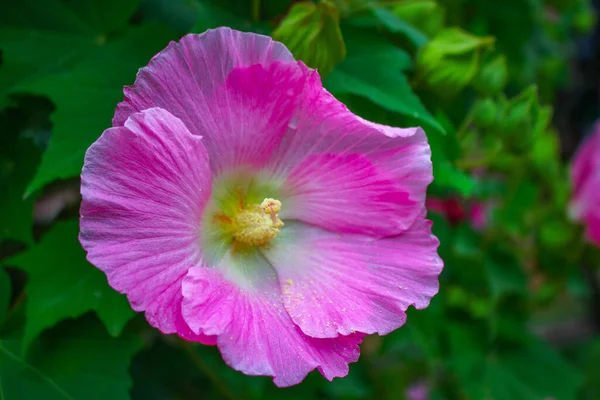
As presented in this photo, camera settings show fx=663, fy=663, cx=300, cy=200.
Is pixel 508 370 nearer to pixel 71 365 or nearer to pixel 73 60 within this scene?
pixel 71 365

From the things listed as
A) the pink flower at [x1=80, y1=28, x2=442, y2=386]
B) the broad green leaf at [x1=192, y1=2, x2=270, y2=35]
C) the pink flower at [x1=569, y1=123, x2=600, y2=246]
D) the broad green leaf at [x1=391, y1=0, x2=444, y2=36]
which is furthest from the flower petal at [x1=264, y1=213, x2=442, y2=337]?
the pink flower at [x1=569, y1=123, x2=600, y2=246]

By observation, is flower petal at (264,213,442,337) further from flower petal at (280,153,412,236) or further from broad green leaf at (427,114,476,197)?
broad green leaf at (427,114,476,197)

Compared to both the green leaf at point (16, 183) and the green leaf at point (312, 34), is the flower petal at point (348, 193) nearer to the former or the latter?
the green leaf at point (312, 34)

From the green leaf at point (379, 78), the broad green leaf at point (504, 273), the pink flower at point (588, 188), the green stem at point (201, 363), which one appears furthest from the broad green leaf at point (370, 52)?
the pink flower at point (588, 188)

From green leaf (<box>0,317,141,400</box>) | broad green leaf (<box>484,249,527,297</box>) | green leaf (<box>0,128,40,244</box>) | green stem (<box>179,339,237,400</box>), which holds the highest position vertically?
green leaf (<box>0,128,40,244</box>)

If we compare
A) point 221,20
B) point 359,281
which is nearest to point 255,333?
point 359,281

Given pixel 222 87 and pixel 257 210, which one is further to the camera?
pixel 257 210
